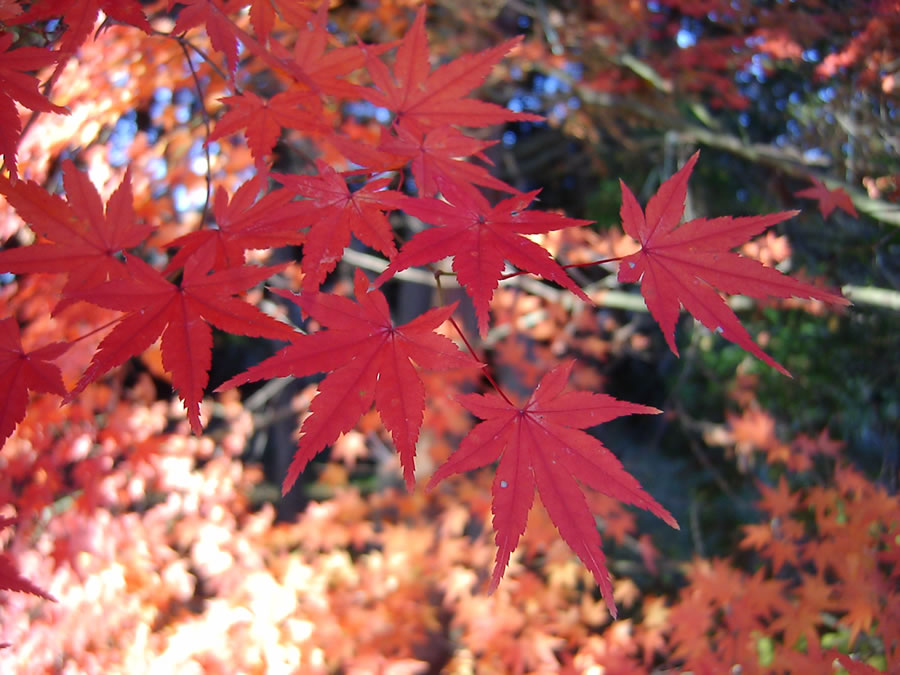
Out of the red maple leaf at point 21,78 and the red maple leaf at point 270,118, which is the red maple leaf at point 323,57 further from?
the red maple leaf at point 21,78

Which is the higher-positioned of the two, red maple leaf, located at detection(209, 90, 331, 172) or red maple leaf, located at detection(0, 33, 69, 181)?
red maple leaf, located at detection(0, 33, 69, 181)

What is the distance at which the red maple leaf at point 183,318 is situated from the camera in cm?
80

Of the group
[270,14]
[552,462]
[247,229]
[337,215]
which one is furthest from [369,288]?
[270,14]

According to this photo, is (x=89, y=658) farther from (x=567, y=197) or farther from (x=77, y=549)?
(x=567, y=197)

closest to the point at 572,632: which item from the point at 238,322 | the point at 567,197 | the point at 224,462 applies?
the point at 224,462

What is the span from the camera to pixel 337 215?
0.97 meters

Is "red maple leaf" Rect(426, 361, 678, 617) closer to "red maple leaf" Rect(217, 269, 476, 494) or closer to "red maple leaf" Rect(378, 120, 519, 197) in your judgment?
"red maple leaf" Rect(217, 269, 476, 494)

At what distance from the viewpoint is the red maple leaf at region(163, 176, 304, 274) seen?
0.97 metres

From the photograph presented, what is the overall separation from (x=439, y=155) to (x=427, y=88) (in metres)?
0.17

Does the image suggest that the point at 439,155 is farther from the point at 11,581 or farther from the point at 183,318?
the point at 11,581

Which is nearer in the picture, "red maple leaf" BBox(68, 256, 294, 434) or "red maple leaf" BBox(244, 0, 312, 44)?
"red maple leaf" BBox(68, 256, 294, 434)

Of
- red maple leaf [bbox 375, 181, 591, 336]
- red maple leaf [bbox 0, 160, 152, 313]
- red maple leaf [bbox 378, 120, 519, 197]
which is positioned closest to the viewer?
red maple leaf [bbox 375, 181, 591, 336]

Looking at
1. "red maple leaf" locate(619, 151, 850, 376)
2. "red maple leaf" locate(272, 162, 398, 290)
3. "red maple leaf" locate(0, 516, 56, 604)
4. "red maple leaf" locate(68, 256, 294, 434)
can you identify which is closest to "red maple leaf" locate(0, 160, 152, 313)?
"red maple leaf" locate(68, 256, 294, 434)

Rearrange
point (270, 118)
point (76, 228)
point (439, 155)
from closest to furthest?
1. point (76, 228)
2. point (439, 155)
3. point (270, 118)
